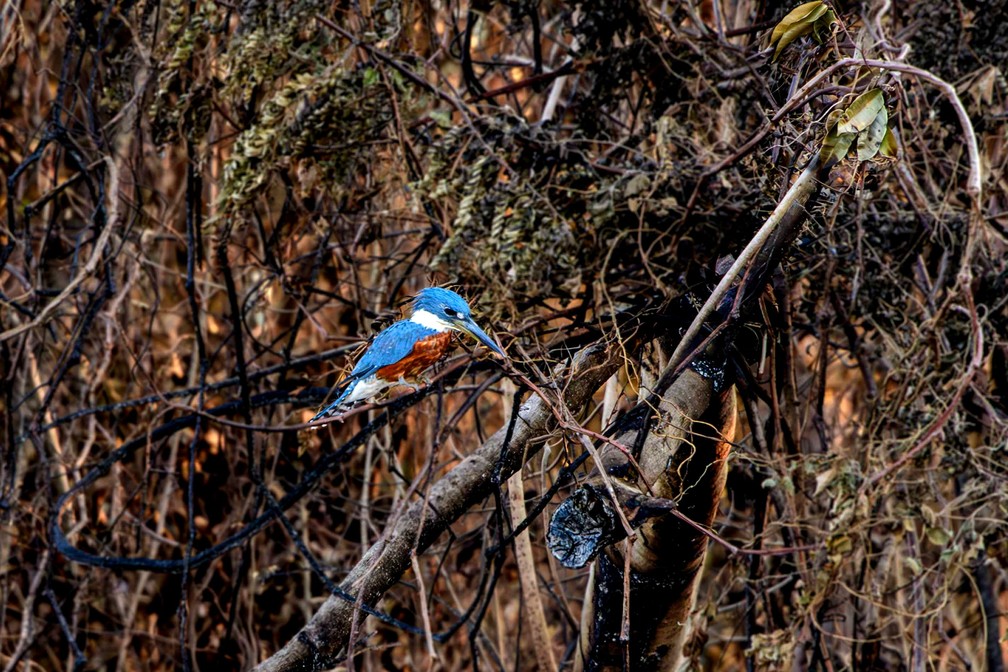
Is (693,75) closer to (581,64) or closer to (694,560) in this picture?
(581,64)

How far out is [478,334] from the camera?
1.66 meters

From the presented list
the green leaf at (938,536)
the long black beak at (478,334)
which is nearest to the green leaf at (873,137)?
the long black beak at (478,334)

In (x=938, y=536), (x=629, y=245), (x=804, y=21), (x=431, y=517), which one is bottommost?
(x=938, y=536)

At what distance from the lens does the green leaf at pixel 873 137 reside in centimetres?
149

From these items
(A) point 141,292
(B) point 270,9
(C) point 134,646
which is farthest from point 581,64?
(C) point 134,646

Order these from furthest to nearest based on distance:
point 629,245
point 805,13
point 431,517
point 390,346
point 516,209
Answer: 1. point 629,245
2. point 516,209
3. point 431,517
4. point 390,346
5. point 805,13

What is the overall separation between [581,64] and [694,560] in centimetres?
157

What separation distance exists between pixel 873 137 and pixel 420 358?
0.82 meters

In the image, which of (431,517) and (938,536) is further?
(938,536)

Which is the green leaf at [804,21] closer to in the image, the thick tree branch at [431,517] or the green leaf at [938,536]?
the thick tree branch at [431,517]

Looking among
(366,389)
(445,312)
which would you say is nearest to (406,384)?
(366,389)

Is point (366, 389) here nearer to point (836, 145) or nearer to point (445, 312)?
point (445, 312)

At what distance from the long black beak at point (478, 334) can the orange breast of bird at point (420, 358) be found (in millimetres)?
67

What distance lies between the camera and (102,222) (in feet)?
11.1
